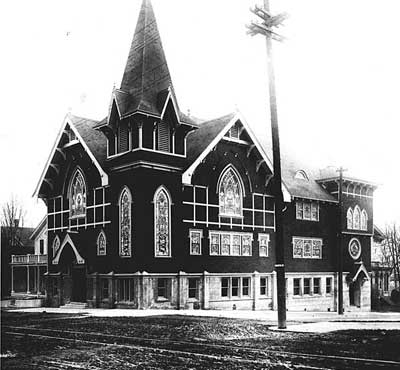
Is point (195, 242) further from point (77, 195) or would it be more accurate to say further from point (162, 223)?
point (77, 195)

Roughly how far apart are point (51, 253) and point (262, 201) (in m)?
14.1

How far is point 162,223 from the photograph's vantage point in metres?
33.2

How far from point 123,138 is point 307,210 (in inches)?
637

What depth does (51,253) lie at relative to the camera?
40.2 meters

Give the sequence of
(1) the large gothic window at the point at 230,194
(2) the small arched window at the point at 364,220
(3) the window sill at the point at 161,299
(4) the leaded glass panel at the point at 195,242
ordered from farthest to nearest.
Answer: (2) the small arched window at the point at 364,220 < (1) the large gothic window at the point at 230,194 < (4) the leaded glass panel at the point at 195,242 < (3) the window sill at the point at 161,299

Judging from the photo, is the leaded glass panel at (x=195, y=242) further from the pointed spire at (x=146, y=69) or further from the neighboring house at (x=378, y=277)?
the neighboring house at (x=378, y=277)

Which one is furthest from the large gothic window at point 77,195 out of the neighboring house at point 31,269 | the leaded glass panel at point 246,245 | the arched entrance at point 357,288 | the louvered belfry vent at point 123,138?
the arched entrance at point 357,288

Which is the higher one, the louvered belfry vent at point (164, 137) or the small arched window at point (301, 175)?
the louvered belfry vent at point (164, 137)

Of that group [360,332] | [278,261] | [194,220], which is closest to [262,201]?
[194,220]

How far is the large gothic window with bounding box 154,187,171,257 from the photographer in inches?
1293

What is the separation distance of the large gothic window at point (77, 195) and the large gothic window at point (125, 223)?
4.24 meters

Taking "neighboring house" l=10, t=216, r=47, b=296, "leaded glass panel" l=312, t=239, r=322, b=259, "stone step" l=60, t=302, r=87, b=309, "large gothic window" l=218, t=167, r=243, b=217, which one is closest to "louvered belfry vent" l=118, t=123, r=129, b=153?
"large gothic window" l=218, t=167, r=243, b=217

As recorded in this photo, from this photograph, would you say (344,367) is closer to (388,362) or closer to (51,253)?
(388,362)

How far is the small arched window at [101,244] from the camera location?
114ft
